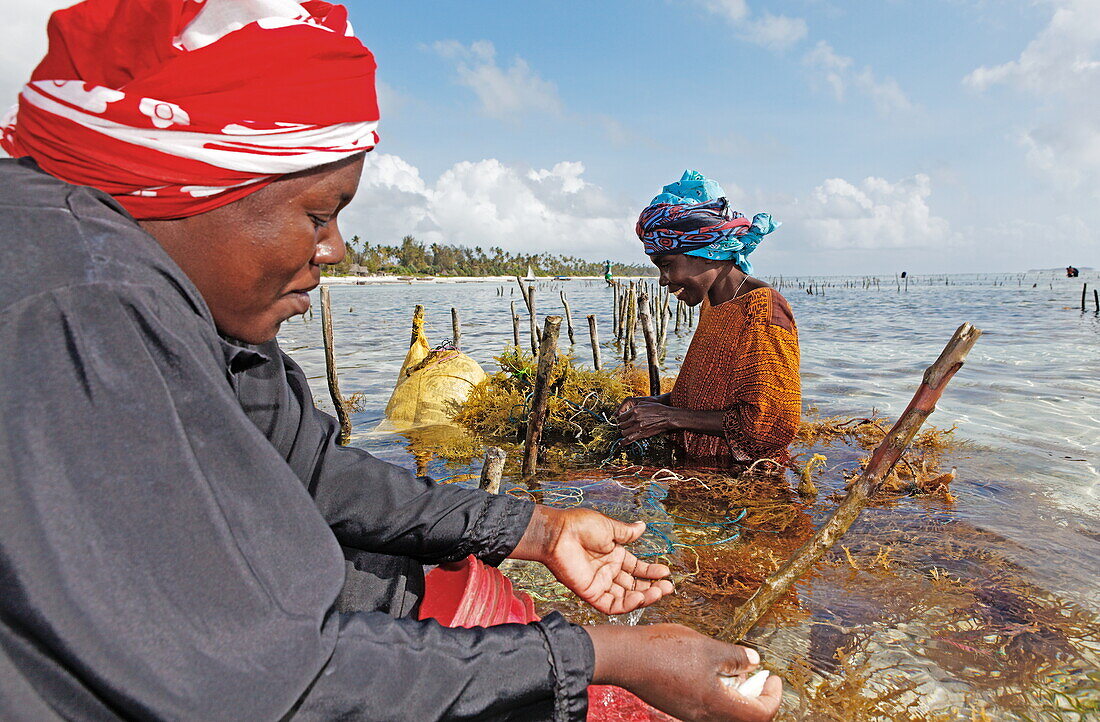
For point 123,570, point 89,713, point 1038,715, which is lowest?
point 1038,715

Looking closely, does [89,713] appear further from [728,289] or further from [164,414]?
[728,289]

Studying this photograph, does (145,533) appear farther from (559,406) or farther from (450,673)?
(559,406)

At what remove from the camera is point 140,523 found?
78 cm

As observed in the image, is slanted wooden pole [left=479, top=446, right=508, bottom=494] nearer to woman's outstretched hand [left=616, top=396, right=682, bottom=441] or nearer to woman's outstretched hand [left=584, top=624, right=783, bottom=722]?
woman's outstretched hand [left=616, top=396, right=682, bottom=441]

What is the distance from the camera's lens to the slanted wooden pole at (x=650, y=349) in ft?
22.9

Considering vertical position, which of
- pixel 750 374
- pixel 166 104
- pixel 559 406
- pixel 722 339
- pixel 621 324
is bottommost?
pixel 559 406

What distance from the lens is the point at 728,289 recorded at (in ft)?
14.7

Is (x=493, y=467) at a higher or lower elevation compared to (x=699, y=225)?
lower

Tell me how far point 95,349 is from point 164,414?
0.10 meters

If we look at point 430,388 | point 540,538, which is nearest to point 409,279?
point 430,388

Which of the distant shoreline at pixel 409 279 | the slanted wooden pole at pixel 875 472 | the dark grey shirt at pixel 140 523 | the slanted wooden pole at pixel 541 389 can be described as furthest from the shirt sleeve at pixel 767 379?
the distant shoreline at pixel 409 279

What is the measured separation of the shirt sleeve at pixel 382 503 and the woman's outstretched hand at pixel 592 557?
0.06 metres

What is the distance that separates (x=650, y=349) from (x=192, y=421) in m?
6.91

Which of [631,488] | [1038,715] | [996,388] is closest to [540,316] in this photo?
[996,388]
